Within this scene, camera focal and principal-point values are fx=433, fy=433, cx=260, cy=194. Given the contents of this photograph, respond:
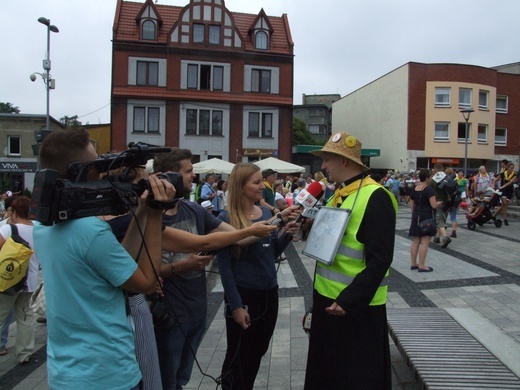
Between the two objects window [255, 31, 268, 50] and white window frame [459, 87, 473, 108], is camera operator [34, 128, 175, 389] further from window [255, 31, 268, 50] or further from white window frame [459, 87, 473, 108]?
white window frame [459, 87, 473, 108]

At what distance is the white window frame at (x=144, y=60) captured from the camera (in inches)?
1201

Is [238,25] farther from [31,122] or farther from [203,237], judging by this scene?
[203,237]

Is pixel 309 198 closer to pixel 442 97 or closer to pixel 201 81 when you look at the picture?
pixel 201 81

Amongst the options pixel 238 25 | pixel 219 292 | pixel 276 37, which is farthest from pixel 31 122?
pixel 219 292

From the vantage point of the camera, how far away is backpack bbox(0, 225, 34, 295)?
178 inches

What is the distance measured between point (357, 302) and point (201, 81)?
3106cm

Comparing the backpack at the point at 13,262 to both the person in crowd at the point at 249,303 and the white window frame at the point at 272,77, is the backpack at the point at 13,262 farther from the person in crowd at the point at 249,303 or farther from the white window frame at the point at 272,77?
the white window frame at the point at 272,77

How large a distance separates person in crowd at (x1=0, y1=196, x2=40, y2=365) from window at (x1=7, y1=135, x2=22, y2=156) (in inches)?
1255

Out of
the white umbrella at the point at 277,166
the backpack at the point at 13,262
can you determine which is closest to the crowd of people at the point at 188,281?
the backpack at the point at 13,262

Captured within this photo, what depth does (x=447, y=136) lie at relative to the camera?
34.9 meters

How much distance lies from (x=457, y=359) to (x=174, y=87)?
3026cm

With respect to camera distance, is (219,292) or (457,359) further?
(219,292)

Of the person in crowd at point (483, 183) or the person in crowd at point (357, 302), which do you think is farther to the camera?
the person in crowd at point (483, 183)

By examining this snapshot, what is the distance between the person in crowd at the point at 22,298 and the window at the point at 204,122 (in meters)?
27.2
